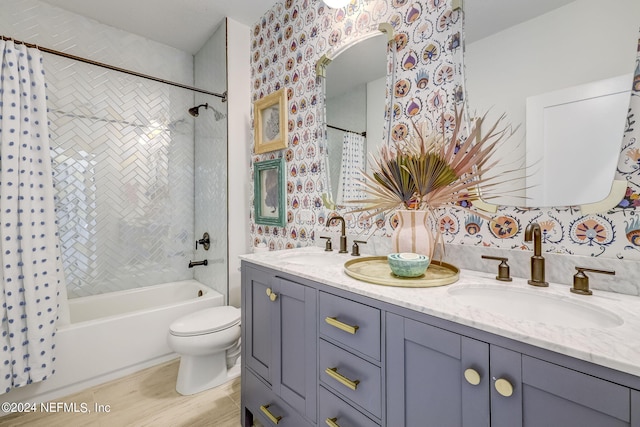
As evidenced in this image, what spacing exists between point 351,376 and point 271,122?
1.84 m

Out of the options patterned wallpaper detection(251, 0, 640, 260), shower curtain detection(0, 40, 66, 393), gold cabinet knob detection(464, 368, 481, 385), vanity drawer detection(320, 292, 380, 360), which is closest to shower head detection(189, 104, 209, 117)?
patterned wallpaper detection(251, 0, 640, 260)

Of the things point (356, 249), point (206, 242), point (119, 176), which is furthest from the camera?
point (206, 242)

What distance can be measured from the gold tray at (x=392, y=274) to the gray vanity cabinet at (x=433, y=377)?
0.15 m

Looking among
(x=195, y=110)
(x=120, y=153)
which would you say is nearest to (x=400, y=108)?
(x=195, y=110)

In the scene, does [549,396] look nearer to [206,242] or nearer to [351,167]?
[351,167]

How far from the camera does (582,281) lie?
84 centimetres

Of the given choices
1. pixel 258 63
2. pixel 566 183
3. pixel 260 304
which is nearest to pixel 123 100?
pixel 258 63

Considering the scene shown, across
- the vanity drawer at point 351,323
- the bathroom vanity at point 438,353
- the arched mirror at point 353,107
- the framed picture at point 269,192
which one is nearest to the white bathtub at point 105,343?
the framed picture at point 269,192

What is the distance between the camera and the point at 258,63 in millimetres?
2404

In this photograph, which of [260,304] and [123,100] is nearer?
[260,304]

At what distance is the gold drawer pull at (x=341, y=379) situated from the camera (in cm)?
92

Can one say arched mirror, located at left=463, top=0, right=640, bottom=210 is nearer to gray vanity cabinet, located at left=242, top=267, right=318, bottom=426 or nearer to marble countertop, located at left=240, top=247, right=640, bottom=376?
marble countertop, located at left=240, top=247, right=640, bottom=376

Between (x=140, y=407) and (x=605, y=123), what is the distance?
2.54m

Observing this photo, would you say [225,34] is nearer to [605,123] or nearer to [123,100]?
[123,100]
